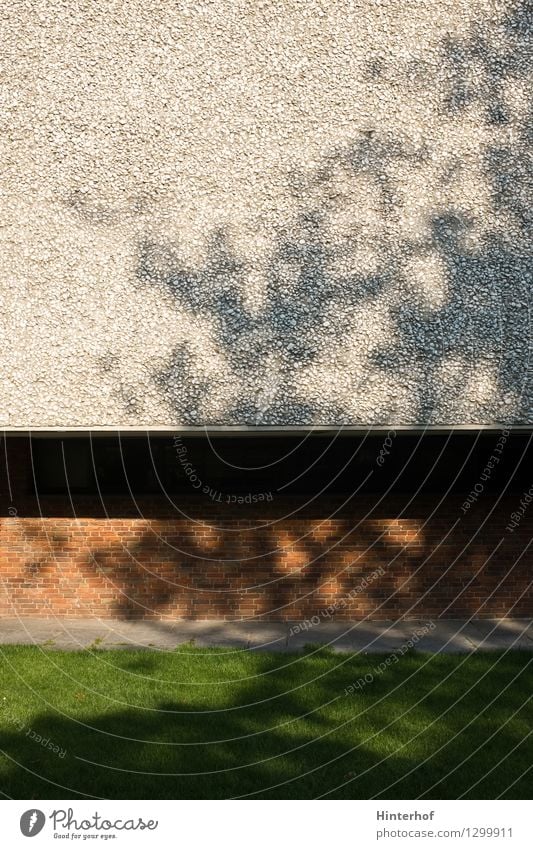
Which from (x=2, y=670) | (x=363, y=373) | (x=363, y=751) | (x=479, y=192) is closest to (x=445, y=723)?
A: (x=363, y=751)

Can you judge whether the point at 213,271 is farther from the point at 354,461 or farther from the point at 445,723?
the point at 445,723

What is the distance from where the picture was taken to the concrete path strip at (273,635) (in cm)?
875

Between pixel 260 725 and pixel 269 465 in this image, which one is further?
pixel 269 465

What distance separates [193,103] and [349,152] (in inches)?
60.3

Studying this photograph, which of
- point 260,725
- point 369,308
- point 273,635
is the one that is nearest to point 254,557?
point 273,635

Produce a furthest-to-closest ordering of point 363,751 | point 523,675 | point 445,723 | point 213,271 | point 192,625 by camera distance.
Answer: point 192,625 → point 213,271 → point 523,675 → point 445,723 → point 363,751

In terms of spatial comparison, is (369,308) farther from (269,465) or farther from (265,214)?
(269,465)

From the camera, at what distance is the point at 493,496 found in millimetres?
10070

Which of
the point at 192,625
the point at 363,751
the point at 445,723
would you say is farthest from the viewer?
the point at 192,625

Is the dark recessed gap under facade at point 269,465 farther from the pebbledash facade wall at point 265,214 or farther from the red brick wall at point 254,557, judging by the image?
the pebbledash facade wall at point 265,214

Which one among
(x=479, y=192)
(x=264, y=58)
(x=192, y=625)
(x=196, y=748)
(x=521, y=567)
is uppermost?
(x=264, y=58)

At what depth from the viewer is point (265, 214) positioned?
8.24 m

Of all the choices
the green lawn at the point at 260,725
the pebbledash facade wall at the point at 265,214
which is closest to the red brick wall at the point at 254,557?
the green lawn at the point at 260,725

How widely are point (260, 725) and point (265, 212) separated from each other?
4504 millimetres
